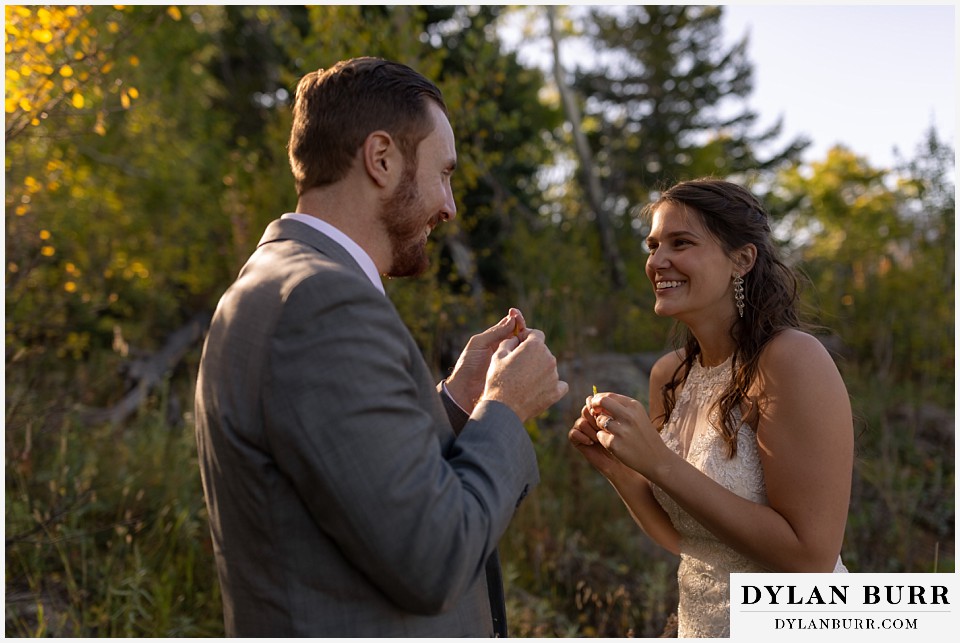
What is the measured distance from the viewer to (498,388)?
5.73ft

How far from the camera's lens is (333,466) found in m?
1.39

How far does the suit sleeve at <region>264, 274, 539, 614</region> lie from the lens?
4.57 feet

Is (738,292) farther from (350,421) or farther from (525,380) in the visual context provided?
(350,421)

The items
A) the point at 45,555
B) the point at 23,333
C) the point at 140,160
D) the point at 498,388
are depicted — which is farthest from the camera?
the point at 140,160

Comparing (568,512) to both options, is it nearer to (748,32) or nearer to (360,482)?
(360,482)

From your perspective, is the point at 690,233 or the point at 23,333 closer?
the point at 690,233

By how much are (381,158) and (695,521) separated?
1570 millimetres

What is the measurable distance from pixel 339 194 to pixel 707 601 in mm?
1796

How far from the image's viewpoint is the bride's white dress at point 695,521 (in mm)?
2465

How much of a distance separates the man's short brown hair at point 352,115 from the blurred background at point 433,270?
3.75 feet

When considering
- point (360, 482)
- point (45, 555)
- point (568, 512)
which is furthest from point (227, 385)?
point (568, 512)

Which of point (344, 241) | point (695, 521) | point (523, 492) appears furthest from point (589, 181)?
point (523, 492)

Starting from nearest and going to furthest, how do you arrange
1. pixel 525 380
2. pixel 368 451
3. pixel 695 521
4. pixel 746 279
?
pixel 368 451 < pixel 525 380 < pixel 695 521 < pixel 746 279

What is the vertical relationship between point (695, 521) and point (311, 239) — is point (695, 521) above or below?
below
